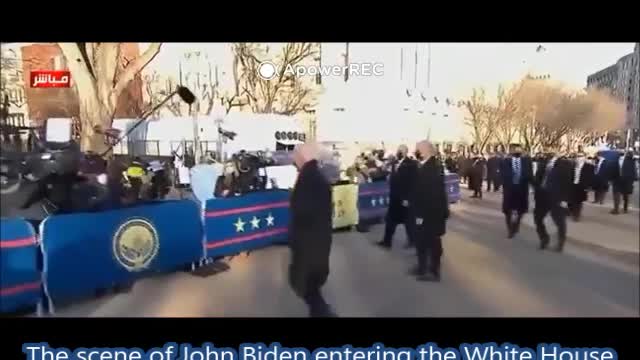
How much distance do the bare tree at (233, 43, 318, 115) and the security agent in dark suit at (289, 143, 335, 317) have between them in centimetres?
27

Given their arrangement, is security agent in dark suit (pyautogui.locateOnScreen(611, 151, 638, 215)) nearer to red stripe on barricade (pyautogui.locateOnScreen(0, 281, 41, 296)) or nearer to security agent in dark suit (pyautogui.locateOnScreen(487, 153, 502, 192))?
security agent in dark suit (pyautogui.locateOnScreen(487, 153, 502, 192))

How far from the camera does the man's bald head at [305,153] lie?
2986mm

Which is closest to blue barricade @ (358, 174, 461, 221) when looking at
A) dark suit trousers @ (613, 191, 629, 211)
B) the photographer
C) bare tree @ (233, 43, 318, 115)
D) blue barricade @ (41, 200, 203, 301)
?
bare tree @ (233, 43, 318, 115)

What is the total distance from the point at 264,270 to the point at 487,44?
6.04ft

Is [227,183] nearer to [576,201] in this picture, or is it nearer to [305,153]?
[305,153]

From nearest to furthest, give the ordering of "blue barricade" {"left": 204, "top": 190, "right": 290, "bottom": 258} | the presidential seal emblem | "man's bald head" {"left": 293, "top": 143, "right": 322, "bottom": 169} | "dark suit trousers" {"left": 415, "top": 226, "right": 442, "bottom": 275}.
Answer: "man's bald head" {"left": 293, "top": 143, "right": 322, "bottom": 169}, the presidential seal emblem, "dark suit trousers" {"left": 415, "top": 226, "right": 442, "bottom": 275}, "blue barricade" {"left": 204, "top": 190, "right": 290, "bottom": 258}

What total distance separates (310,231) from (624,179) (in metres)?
1.92

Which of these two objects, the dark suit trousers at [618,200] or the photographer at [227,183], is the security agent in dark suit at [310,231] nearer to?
the photographer at [227,183]

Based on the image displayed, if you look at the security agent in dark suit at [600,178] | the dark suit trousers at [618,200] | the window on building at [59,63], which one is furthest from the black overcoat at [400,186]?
the window on building at [59,63]

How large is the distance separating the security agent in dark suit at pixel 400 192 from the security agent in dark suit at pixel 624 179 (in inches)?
47.8

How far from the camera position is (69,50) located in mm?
3027

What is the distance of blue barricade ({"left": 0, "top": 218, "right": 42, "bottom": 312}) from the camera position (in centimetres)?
282
